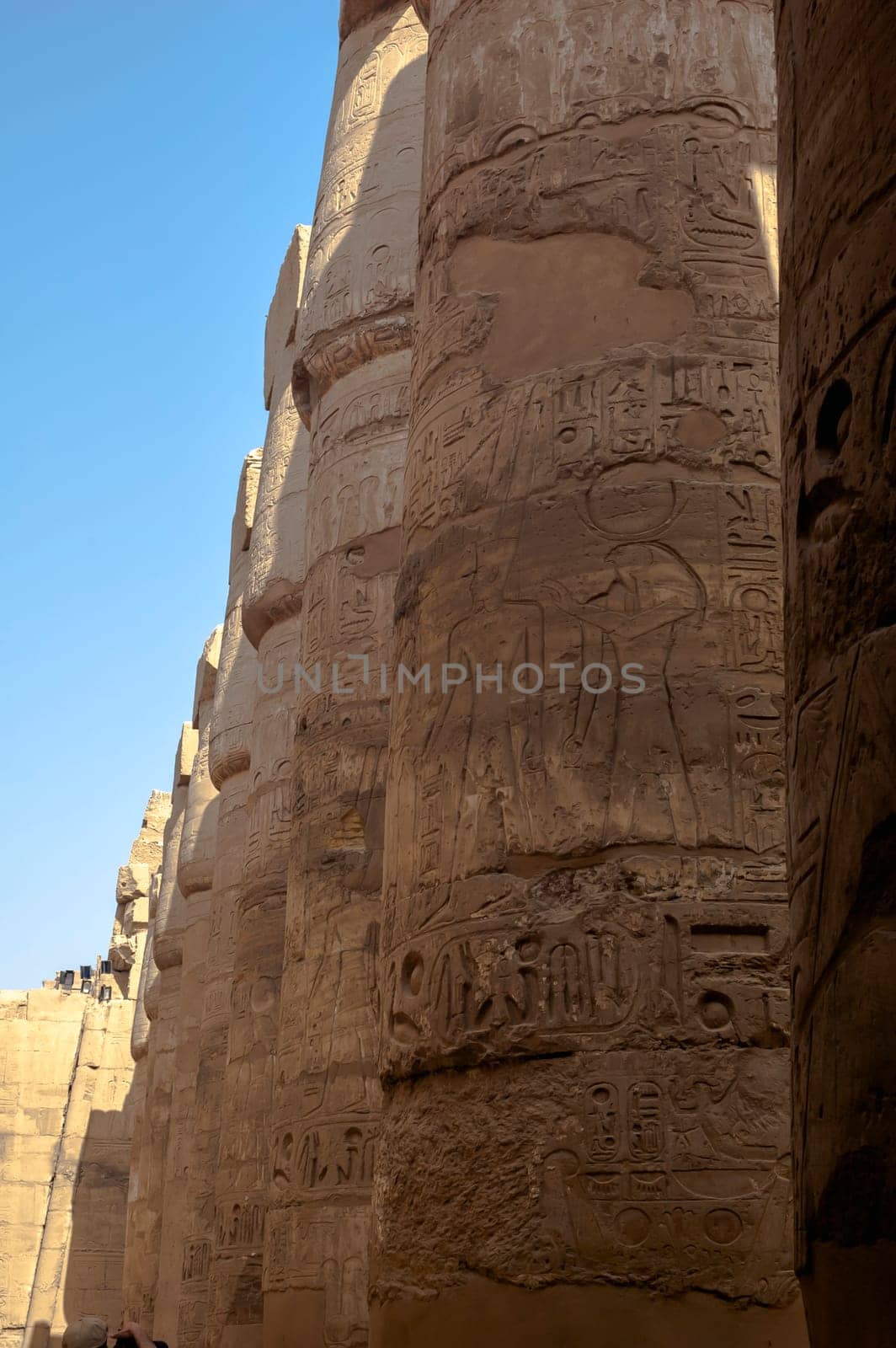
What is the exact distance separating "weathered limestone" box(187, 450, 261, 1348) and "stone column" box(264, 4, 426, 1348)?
2.21m

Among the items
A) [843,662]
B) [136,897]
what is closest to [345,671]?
[843,662]

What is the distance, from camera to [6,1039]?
24.4m

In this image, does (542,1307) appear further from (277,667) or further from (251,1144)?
(277,667)

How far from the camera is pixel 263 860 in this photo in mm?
10484

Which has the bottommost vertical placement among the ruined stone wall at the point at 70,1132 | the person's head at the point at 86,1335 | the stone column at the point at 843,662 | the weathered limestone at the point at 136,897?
the person's head at the point at 86,1335

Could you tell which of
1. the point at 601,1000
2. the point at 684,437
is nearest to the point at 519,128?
the point at 684,437

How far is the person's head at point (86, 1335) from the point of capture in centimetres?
551

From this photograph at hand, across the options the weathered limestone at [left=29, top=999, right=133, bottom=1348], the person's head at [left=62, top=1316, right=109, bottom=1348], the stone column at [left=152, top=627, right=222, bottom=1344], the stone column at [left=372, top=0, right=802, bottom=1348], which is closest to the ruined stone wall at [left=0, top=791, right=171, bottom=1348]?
the weathered limestone at [left=29, top=999, right=133, bottom=1348]

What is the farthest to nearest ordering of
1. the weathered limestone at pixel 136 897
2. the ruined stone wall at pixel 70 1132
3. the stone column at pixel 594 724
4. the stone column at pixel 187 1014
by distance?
1. the weathered limestone at pixel 136 897
2. the ruined stone wall at pixel 70 1132
3. the stone column at pixel 187 1014
4. the stone column at pixel 594 724

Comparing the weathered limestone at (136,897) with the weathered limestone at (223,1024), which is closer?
the weathered limestone at (223,1024)

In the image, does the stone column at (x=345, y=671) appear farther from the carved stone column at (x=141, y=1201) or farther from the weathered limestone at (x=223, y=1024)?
the carved stone column at (x=141, y=1201)

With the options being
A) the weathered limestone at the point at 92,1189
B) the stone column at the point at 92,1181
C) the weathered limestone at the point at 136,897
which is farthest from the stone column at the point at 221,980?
the weathered limestone at the point at 136,897

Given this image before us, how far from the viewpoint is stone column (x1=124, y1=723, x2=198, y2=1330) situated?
1583cm

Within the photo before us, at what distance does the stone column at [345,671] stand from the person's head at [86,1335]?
4.55 ft
